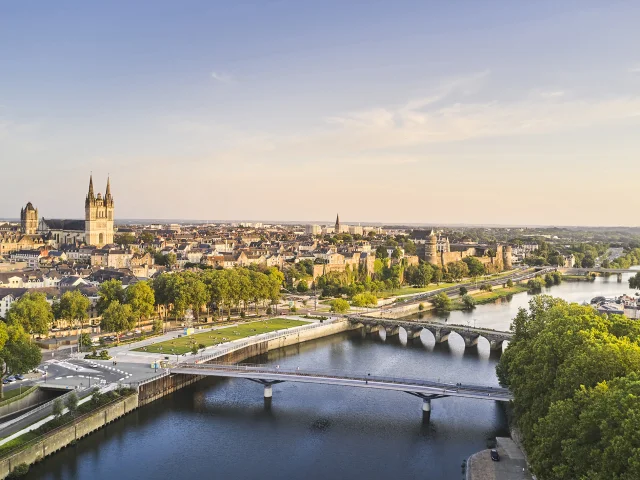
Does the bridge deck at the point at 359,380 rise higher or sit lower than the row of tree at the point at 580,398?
lower

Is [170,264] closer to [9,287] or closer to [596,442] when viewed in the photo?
[9,287]

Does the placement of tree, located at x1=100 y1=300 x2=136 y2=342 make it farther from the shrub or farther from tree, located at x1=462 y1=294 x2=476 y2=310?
tree, located at x1=462 y1=294 x2=476 y2=310

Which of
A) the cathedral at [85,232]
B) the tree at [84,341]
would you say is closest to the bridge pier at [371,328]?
the tree at [84,341]

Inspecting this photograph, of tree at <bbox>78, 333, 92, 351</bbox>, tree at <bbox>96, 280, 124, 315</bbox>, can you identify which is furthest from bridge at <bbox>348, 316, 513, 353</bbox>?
tree at <bbox>78, 333, 92, 351</bbox>

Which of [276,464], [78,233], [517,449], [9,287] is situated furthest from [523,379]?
[78,233]

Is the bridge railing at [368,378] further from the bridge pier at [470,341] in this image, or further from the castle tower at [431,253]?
the castle tower at [431,253]

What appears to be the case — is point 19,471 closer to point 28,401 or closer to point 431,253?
A: point 28,401

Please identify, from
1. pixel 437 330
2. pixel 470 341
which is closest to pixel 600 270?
pixel 437 330
